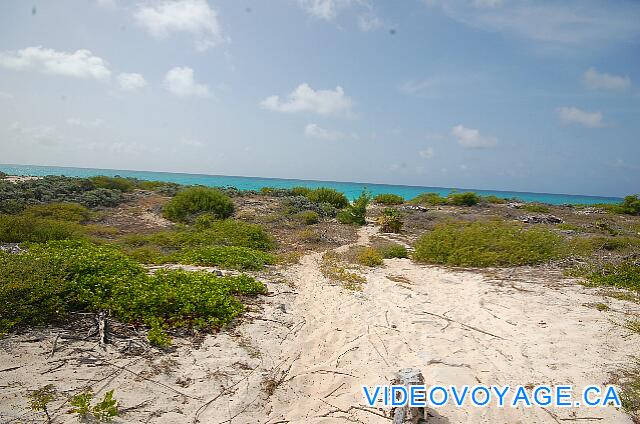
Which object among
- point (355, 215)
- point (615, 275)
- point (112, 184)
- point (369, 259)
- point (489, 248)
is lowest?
point (369, 259)

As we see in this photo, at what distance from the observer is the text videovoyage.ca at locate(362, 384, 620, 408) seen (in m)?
4.01

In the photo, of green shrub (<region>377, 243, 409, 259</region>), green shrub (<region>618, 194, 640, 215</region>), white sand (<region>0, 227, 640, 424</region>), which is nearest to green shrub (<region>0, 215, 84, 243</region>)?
white sand (<region>0, 227, 640, 424</region>)

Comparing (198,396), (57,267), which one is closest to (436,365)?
(198,396)

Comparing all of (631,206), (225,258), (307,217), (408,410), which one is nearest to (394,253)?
(225,258)

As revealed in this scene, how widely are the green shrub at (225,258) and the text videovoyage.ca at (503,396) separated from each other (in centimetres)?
521

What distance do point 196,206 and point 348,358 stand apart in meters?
12.8

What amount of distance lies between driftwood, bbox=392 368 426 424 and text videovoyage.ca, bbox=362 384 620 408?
97 millimetres

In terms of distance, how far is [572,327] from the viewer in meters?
5.81

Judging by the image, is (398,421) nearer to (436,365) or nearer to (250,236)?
(436,365)

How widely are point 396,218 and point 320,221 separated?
11.8 ft

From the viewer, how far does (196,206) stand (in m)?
16.2

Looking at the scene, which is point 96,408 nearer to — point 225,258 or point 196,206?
point 225,258

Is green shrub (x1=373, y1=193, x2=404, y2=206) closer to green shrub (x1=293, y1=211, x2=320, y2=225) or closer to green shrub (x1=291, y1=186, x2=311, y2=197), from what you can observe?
green shrub (x1=291, y1=186, x2=311, y2=197)

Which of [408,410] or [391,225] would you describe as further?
[391,225]
